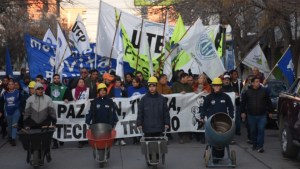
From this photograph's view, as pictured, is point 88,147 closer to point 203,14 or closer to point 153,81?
point 153,81

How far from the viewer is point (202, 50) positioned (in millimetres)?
13703

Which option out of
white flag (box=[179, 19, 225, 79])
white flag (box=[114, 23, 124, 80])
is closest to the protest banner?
white flag (box=[179, 19, 225, 79])

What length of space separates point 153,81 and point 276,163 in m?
2.92

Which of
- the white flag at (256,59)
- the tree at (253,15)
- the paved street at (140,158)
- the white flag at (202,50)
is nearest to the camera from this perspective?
the paved street at (140,158)

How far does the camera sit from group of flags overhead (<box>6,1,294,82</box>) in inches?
537

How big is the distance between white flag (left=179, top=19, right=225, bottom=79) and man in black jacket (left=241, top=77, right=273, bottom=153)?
2.25m

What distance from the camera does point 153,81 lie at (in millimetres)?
9766

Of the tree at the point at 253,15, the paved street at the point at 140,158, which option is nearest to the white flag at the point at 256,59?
the tree at the point at 253,15

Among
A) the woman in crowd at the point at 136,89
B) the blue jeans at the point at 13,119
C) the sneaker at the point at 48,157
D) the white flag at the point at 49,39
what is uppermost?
the white flag at the point at 49,39

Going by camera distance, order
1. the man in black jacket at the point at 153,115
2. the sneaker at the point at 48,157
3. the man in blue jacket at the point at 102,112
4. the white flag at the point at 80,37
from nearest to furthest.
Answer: the man in black jacket at the point at 153,115 < the sneaker at the point at 48,157 < the man in blue jacket at the point at 102,112 < the white flag at the point at 80,37

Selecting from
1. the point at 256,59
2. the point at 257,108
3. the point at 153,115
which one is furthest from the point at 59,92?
the point at 256,59

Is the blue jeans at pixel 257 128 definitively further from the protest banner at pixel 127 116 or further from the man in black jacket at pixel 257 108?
the protest banner at pixel 127 116

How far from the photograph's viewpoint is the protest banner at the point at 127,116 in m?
12.6

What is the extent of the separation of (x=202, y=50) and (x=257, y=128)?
126 inches
